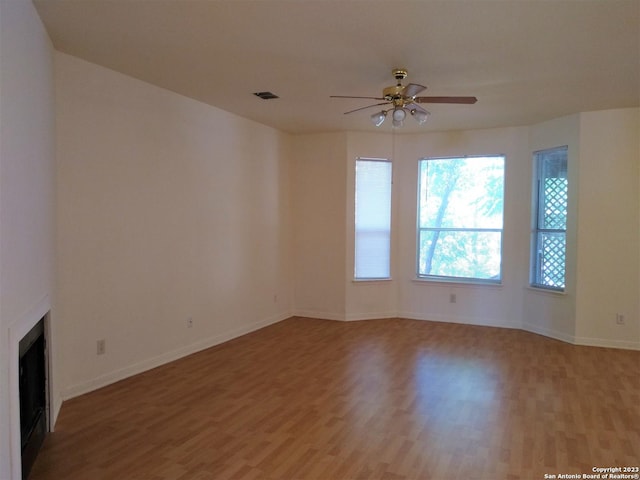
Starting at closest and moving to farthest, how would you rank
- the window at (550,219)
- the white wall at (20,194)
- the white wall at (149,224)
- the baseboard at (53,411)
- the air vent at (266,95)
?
the white wall at (20,194) < the baseboard at (53,411) < the white wall at (149,224) < the air vent at (266,95) < the window at (550,219)

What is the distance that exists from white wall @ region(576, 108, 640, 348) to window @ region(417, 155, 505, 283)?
43.1 inches

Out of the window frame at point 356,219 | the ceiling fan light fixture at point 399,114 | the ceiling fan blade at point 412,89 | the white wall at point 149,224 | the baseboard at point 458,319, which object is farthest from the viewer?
the window frame at point 356,219

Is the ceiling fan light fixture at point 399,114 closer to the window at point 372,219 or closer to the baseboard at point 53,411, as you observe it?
the window at point 372,219

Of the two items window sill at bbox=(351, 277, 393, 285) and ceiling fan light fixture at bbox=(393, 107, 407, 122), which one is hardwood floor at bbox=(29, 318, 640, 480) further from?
ceiling fan light fixture at bbox=(393, 107, 407, 122)

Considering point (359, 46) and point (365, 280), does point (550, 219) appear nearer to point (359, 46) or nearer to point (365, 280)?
point (365, 280)

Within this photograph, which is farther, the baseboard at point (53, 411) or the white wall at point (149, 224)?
the white wall at point (149, 224)

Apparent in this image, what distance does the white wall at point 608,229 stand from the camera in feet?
16.3

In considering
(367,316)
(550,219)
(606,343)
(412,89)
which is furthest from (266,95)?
(606,343)

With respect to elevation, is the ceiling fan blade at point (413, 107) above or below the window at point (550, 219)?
above

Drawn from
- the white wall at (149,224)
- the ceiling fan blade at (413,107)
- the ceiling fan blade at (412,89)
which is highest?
the ceiling fan blade at (412,89)

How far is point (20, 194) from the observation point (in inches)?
87.4

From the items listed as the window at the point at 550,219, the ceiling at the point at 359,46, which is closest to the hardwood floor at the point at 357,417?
the window at the point at 550,219

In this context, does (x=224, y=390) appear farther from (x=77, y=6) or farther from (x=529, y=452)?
(x=77, y=6)

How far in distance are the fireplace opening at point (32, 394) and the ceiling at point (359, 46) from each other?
1.92 m
